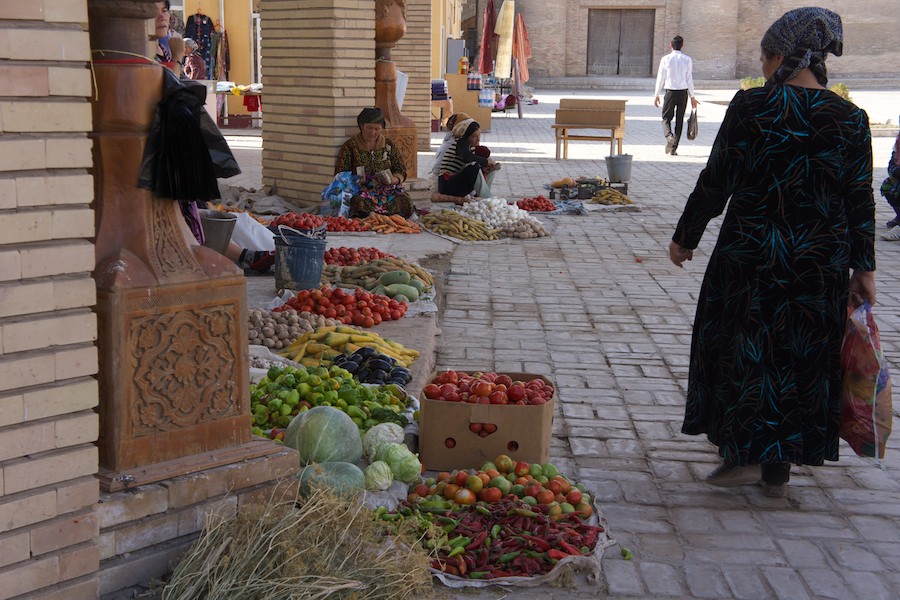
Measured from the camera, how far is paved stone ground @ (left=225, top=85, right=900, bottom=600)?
3.63 metres

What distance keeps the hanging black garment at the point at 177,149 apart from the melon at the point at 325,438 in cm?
107

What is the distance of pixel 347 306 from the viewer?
650 cm

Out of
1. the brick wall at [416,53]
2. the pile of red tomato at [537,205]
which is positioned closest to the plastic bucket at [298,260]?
the pile of red tomato at [537,205]

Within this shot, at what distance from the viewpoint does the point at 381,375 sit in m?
5.13

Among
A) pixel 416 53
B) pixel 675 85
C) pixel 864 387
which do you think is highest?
pixel 416 53

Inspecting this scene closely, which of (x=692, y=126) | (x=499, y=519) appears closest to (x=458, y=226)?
(x=499, y=519)

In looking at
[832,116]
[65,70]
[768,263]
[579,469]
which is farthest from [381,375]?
[65,70]

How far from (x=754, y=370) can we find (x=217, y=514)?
2.16m

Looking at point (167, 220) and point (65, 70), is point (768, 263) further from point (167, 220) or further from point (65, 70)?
point (65, 70)

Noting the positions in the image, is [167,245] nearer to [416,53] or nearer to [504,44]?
[416,53]

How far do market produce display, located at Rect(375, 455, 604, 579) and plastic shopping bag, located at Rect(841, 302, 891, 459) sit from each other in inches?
43.1

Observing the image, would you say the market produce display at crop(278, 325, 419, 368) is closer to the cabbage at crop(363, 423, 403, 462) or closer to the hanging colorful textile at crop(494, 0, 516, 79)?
the cabbage at crop(363, 423, 403, 462)

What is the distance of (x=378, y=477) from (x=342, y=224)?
20.0ft

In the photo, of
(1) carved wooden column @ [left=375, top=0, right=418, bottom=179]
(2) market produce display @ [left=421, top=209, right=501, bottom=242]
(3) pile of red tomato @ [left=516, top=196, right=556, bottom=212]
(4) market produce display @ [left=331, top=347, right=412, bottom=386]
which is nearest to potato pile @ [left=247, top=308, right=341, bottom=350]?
(4) market produce display @ [left=331, top=347, right=412, bottom=386]
